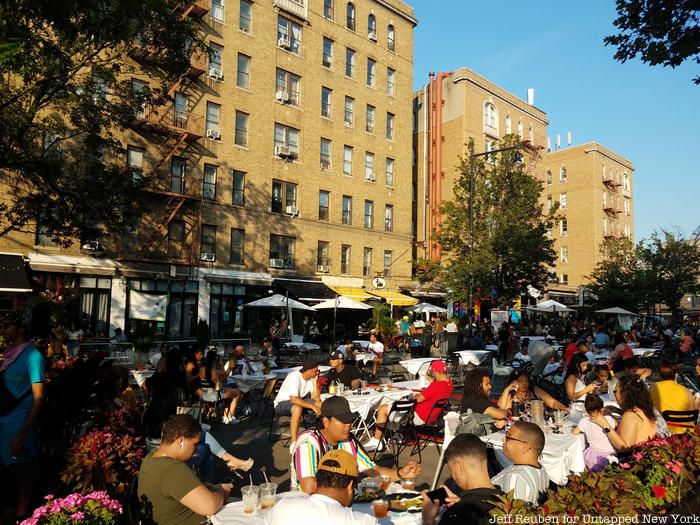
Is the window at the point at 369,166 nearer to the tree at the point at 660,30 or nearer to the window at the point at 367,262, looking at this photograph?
the window at the point at 367,262

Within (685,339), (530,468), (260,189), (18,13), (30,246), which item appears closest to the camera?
(530,468)

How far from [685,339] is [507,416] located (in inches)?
690

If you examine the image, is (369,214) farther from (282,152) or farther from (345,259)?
(282,152)

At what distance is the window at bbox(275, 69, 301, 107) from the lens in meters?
31.7

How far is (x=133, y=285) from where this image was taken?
25984 millimetres

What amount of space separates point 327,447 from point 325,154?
3087cm

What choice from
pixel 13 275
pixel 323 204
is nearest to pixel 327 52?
pixel 323 204

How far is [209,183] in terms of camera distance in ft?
94.7

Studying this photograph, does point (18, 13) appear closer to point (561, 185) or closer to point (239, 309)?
point (239, 309)

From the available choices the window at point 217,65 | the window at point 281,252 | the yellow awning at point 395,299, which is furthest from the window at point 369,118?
the yellow awning at point 395,299

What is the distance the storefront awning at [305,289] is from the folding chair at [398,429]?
2048cm

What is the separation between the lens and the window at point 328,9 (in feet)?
113

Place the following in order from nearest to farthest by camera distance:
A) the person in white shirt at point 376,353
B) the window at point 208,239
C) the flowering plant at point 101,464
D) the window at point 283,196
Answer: the flowering plant at point 101,464 → the person in white shirt at point 376,353 → the window at point 208,239 → the window at point 283,196

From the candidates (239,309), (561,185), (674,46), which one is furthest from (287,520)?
(561,185)
